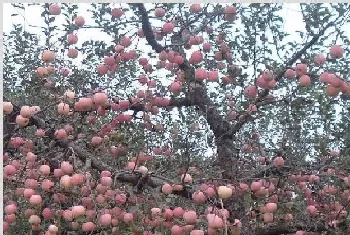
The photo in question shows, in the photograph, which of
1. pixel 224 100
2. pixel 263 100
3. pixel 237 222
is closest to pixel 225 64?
pixel 224 100

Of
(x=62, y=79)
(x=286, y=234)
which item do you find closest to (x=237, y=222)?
(x=286, y=234)

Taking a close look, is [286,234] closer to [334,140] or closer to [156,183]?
[334,140]

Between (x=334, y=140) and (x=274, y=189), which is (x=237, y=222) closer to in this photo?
(x=274, y=189)

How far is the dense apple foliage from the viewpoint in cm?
302

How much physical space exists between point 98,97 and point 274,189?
1349 mm

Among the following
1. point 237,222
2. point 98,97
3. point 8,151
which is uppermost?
point 98,97

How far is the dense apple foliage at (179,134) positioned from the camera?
302 cm

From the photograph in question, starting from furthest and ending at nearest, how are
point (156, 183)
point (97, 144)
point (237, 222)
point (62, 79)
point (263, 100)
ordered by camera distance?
1. point (62, 79)
2. point (263, 100)
3. point (97, 144)
4. point (156, 183)
5. point (237, 222)

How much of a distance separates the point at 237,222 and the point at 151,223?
1.47ft

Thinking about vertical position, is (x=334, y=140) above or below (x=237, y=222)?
above

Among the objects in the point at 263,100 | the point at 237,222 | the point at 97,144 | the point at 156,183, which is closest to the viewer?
the point at 237,222

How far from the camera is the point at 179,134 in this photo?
4160mm

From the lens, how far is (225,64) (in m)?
4.02

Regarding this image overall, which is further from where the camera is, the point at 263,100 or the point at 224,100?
the point at 224,100
